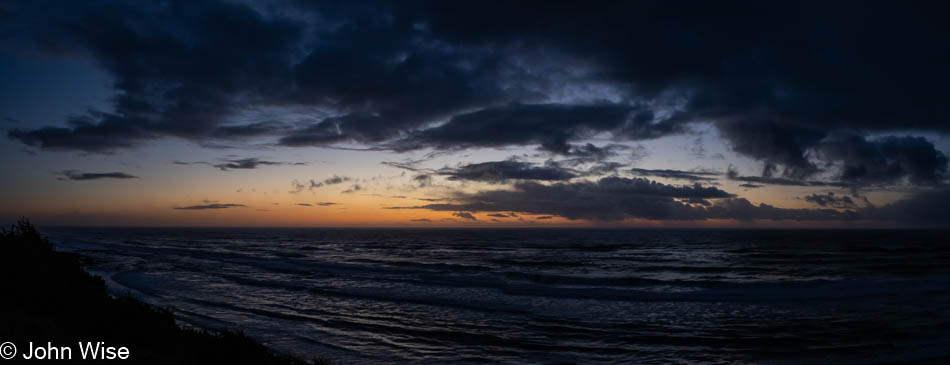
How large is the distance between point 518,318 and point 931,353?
12195mm

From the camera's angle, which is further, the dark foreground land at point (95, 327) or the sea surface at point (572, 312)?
the sea surface at point (572, 312)

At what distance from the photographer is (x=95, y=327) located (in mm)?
9984

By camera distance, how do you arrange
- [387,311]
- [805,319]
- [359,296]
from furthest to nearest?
1. [359,296]
2. [387,311]
3. [805,319]

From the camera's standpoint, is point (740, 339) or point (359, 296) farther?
point (359, 296)

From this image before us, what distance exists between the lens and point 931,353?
12766mm

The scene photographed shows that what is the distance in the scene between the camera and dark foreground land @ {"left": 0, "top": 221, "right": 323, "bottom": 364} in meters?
8.25

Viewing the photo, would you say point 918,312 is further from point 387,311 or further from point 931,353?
point 387,311

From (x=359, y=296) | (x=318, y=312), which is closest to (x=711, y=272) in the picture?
(x=359, y=296)

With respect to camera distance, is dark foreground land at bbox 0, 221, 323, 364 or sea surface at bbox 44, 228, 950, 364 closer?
dark foreground land at bbox 0, 221, 323, 364

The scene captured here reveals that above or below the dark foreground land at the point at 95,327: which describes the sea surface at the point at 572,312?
below

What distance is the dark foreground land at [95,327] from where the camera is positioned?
8250 mm

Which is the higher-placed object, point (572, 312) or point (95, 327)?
point (95, 327)

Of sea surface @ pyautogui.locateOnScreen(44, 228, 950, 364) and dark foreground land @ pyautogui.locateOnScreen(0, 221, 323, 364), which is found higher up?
dark foreground land @ pyautogui.locateOnScreen(0, 221, 323, 364)

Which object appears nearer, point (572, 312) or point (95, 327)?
point (95, 327)
